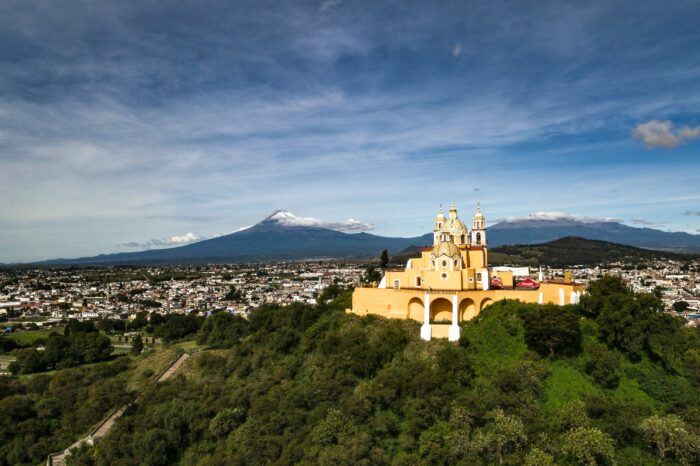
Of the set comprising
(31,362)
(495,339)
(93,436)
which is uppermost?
(495,339)

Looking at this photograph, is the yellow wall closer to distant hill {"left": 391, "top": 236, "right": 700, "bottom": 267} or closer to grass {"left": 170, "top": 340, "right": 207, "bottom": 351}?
grass {"left": 170, "top": 340, "right": 207, "bottom": 351}

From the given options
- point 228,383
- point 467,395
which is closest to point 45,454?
point 228,383

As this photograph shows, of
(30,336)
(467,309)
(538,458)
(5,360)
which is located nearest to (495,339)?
(467,309)

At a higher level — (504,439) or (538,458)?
(504,439)

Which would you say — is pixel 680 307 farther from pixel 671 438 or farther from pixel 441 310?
pixel 671 438

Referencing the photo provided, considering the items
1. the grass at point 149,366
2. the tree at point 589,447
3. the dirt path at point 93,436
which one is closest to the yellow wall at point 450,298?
the tree at point 589,447

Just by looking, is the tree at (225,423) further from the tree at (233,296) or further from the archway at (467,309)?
the tree at (233,296)

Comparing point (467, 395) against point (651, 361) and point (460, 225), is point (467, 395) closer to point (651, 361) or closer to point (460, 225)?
point (651, 361)

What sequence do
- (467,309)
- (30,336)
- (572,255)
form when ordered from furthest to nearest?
(572,255) < (30,336) < (467,309)
